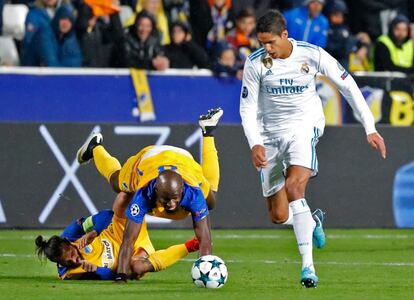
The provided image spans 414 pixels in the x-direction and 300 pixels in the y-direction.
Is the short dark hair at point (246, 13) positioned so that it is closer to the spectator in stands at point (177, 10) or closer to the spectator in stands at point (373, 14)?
the spectator in stands at point (177, 10)

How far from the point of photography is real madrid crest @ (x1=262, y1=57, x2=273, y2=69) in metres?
11.1

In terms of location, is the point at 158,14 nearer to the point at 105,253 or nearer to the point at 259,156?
the point at 105,253

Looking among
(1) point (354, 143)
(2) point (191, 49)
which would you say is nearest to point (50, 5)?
(2) point (191, 49)

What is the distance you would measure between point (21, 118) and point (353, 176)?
180 inches

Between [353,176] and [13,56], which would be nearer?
[353,176]

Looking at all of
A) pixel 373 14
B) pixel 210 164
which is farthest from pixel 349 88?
pixel 373 14

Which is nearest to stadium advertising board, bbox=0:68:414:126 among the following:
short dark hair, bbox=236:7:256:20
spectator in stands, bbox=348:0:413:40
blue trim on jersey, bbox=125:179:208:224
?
short dark hair, bbox=236:7:256:20

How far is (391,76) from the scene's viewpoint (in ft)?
60.8

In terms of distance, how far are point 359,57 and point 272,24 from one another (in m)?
9.26

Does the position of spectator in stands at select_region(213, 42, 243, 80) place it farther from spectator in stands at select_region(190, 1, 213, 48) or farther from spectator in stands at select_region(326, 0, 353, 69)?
spectator in stands at select_region(326, 0, 353, 69)

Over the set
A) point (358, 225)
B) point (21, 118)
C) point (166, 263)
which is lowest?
point (358, 225)

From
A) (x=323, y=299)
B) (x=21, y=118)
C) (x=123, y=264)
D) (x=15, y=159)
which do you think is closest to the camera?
(x=323, y=299)

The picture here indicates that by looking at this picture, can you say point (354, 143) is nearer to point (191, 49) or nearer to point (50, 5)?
point (191, 49)

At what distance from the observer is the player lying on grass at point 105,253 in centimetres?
1091
